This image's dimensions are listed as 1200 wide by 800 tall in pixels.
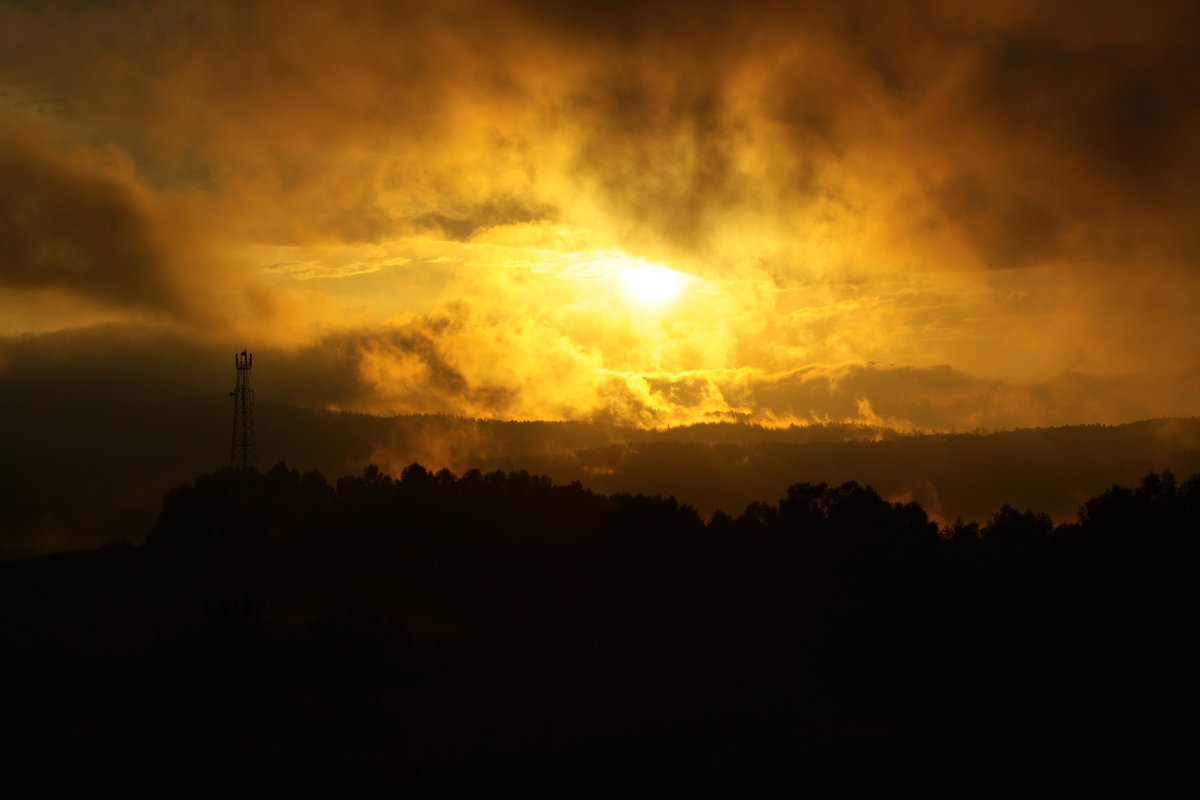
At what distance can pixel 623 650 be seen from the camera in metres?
104

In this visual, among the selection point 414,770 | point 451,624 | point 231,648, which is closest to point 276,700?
point 231,648

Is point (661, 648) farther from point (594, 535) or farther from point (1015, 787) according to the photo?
point (1015, 787)

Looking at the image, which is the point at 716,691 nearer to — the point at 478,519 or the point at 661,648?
the point at 661,648

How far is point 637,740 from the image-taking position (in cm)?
5119

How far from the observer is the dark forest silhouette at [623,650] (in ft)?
141

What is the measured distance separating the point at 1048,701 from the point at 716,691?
23525mm

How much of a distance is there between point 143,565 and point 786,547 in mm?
105761

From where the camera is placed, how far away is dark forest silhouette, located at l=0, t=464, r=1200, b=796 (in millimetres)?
43031

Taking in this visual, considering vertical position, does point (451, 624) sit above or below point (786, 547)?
below

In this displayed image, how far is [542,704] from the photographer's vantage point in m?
72.8

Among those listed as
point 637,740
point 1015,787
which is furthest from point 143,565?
point 1015,787

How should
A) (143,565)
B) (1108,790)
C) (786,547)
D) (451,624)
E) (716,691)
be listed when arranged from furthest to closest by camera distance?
(143,565), (451,624), (786,547), (716,691), (1108,790)

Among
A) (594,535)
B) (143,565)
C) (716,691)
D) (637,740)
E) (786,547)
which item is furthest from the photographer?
(143,565)

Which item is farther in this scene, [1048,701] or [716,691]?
[716,691]
